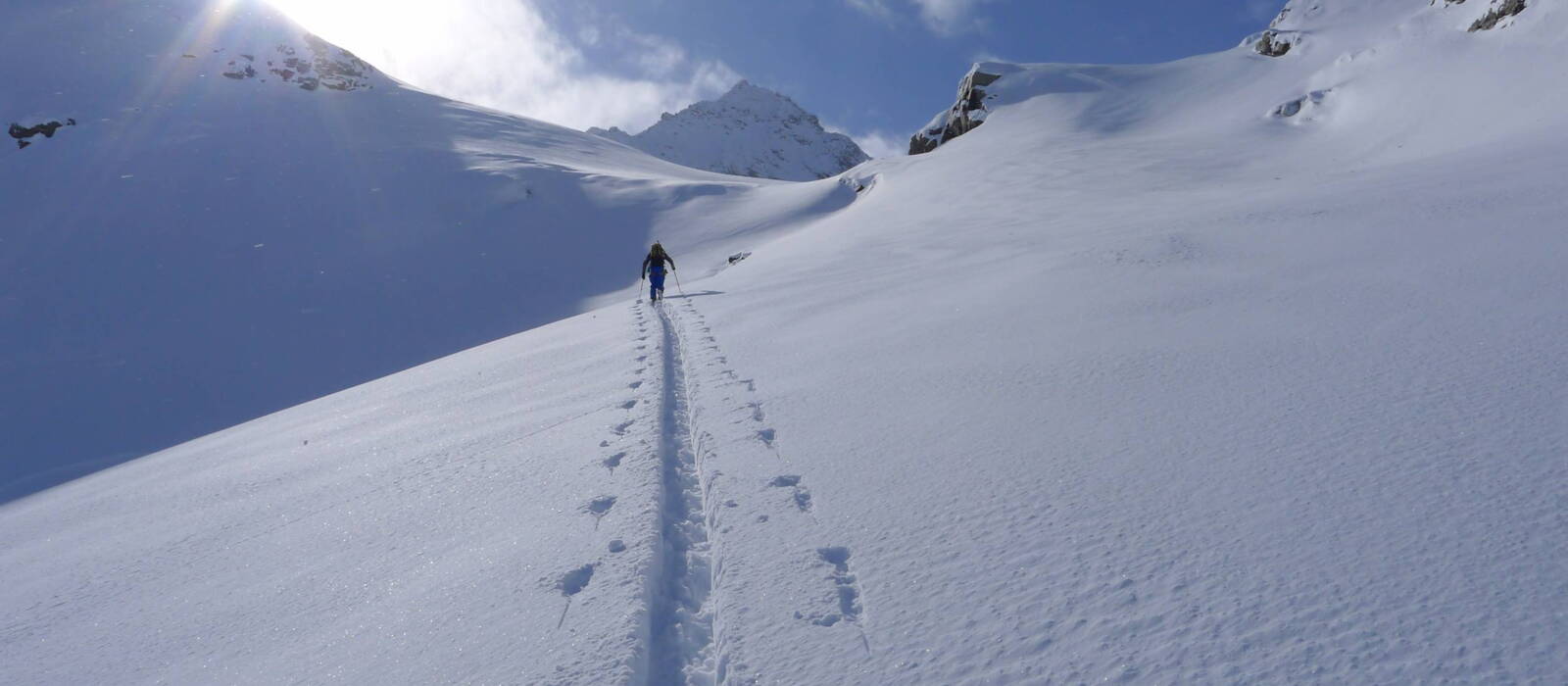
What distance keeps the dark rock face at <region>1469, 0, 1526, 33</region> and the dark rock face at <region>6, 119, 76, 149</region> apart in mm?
56647

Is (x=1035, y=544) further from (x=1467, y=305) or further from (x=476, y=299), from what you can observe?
(x=476, y=299)

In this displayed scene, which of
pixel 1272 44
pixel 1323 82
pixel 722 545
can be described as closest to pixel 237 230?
pixel 722 545

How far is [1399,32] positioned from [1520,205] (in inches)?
1155

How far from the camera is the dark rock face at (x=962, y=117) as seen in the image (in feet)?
132

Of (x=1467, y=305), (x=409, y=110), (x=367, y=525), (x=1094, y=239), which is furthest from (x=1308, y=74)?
(x=409, y=110)

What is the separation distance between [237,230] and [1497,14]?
44.5 m

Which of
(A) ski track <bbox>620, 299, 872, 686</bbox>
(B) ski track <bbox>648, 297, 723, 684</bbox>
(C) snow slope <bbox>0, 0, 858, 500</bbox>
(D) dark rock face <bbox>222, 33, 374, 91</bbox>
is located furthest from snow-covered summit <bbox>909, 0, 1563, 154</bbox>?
(D) dark rock face <bbox>222, 33, 374, 91</bbox>

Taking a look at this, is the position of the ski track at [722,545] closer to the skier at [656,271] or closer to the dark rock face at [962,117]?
the skier at [656,271]

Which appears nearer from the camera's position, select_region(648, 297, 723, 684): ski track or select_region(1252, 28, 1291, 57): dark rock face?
select_region(648, 297, 723, 684): ski track

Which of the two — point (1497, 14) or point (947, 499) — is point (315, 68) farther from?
point (1497, 14)

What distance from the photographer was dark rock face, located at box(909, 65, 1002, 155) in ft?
132

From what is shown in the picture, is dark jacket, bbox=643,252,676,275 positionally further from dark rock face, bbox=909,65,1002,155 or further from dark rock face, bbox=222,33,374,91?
dark rock face, bbox=222,33,374,91

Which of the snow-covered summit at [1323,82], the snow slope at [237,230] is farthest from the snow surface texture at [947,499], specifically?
the snow-covered summit at [1323,82]

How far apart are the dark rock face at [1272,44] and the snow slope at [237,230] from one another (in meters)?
25.5
